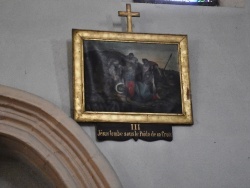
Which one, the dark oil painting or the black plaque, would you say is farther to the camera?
the dark oil painting

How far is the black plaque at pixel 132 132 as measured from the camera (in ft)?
15.3

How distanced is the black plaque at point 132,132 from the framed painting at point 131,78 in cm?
4

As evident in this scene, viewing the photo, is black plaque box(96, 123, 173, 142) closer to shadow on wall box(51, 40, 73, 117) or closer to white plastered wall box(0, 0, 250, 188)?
white plastered wall box(0, 0, 250, 188)

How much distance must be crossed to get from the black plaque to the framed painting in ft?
0.12

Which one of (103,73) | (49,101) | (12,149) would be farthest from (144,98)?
(12,149)

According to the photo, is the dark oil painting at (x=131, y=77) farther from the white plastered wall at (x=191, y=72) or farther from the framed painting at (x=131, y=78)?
the white plastered wall at (x=191, y=72)

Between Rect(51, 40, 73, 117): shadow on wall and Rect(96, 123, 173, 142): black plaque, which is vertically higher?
Rect(51, 40, 73, 117): shadow on wall

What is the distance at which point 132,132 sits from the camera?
15.5ft

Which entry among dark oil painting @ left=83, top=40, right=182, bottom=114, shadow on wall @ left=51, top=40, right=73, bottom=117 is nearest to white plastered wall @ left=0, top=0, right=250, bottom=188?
shadow on wall @ left=51, top=40, right=73, bottom=117

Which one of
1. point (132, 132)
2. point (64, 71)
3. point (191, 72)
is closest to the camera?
point (132, 132)

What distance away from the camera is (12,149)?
468 cm

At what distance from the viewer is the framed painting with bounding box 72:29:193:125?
4738 millimetres

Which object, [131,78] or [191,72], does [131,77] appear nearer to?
[131,78]

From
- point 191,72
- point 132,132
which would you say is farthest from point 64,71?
point 191,72
